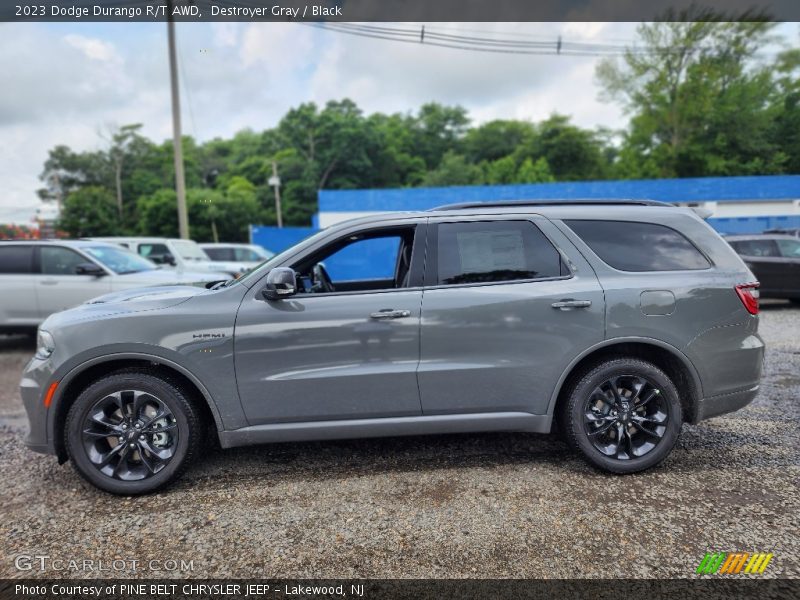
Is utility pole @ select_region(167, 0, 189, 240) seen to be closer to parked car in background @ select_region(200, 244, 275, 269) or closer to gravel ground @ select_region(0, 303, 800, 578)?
parked car in background @ select_region(200, 244, 275, 269)

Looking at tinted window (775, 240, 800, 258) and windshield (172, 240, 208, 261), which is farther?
windshield (172, 240, 208, 261)

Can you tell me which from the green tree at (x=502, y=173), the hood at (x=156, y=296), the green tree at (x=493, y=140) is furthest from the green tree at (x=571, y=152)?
the hood at (x=156, y=296)

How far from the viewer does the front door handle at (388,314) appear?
10.2 feet

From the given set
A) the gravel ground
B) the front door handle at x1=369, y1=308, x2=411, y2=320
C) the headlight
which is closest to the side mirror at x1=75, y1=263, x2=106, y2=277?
the gravel ground

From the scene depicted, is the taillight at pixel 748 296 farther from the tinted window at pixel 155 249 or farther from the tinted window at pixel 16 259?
the tinted window at pixel 155 249

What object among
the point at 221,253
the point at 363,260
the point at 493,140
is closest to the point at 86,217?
the point at 221,253

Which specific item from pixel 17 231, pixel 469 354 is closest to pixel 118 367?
pixel 469 354

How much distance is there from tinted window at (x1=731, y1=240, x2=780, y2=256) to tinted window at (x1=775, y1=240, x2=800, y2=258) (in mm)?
93

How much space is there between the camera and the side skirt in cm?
315

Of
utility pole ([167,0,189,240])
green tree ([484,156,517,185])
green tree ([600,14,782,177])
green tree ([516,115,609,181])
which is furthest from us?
green tree ([516,115,609,181])

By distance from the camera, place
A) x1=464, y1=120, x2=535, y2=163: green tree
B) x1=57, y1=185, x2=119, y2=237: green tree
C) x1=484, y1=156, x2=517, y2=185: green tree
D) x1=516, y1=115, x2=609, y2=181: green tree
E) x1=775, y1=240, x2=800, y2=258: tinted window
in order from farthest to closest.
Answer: x1=464, y1=120, x2=535, y2=163: green tree → x1=516, y1=115, x2=609, y2=181: green tree → x1=484, y1=156, x2=517, y2=185: green tree → x1=57, y1=185, x2=119, y2=237: green tree → x1=775, y1=240, x2=800, y2=258: tinted window

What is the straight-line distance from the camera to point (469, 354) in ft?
10.4

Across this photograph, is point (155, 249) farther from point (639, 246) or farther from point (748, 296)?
point (748, 296)

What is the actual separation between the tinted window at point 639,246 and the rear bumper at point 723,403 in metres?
0.91
